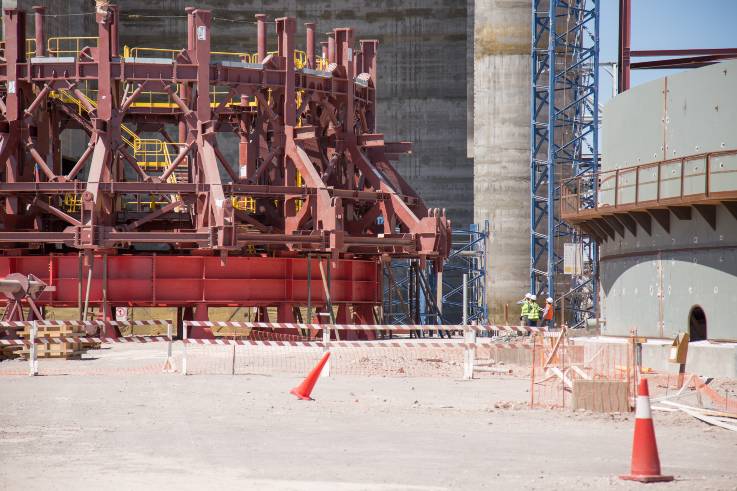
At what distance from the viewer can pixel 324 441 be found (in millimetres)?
13617

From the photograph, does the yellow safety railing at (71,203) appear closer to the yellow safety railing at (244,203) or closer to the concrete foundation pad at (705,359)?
the yellow safety railing at (244,203)

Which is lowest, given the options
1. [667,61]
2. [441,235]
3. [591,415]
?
[591,415]

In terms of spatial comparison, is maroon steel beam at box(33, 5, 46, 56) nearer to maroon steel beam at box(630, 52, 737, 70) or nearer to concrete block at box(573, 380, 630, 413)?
maroon steel beam at box(630, 52, 737, 70)

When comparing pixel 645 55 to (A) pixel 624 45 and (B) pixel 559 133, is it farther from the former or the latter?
(B) pixel 559 133

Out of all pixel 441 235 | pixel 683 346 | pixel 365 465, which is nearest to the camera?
pixel 365 465

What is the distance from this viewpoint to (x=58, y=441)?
44.2ft

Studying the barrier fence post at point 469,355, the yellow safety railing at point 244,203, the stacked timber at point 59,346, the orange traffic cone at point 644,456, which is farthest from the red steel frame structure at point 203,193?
the orange traffic cone at point 644,456

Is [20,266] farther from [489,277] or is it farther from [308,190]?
[489,277]

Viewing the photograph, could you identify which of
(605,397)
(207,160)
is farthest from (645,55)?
(605,397)

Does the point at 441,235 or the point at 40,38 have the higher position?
the point at 40,38

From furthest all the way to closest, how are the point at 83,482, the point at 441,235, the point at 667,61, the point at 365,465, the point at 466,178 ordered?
1. the point at 466,178
2. the point at 441,235
3. the point at 667,61
4. the point at 365,465
5. the point at 83,482

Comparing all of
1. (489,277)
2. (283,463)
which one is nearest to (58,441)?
(283,463)

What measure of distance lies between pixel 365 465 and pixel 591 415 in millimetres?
5739

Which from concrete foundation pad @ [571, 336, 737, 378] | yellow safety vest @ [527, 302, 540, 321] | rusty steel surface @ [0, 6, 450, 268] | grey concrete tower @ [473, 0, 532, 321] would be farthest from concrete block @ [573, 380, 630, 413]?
grey concrete tower @ [473, 0, 532, 321]
